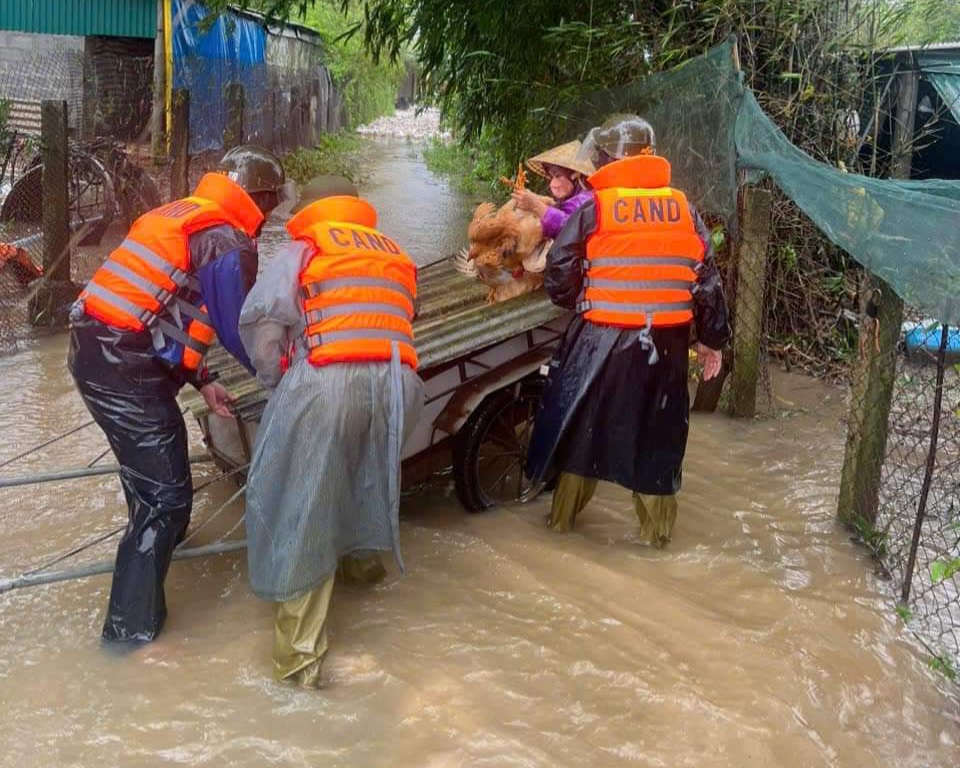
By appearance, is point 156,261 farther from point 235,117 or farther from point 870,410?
point 235,117

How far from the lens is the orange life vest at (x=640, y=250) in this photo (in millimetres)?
4105

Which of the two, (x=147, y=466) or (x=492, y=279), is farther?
(x=492, y=279)

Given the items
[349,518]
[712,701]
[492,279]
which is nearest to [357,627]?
[349,518]

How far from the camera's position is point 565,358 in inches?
171

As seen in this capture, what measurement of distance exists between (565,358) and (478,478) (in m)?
0.82

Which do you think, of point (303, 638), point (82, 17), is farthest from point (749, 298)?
point (82, 17)

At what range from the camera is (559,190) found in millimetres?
4863

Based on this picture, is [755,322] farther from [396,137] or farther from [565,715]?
[396,137]

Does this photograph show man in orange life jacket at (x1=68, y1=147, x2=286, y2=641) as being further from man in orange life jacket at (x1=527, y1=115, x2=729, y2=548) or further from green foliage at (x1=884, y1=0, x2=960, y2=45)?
green foliage at (x1=884, y1=0, x2=960, y2=45)

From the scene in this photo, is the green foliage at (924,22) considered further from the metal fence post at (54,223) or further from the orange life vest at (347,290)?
the metal fence post at (54,223)

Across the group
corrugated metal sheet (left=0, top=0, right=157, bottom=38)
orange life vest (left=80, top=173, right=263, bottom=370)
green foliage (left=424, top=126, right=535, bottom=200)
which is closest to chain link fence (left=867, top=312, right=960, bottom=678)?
orange life vest (left=80, top=173, right=263, bottom=370)

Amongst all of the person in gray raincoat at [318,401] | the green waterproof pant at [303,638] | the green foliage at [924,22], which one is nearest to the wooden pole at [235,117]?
the green foliage at [924,22]

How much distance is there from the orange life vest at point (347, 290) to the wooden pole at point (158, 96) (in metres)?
8.84

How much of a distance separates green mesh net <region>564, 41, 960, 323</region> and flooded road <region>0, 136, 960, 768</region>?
54.9 inches
